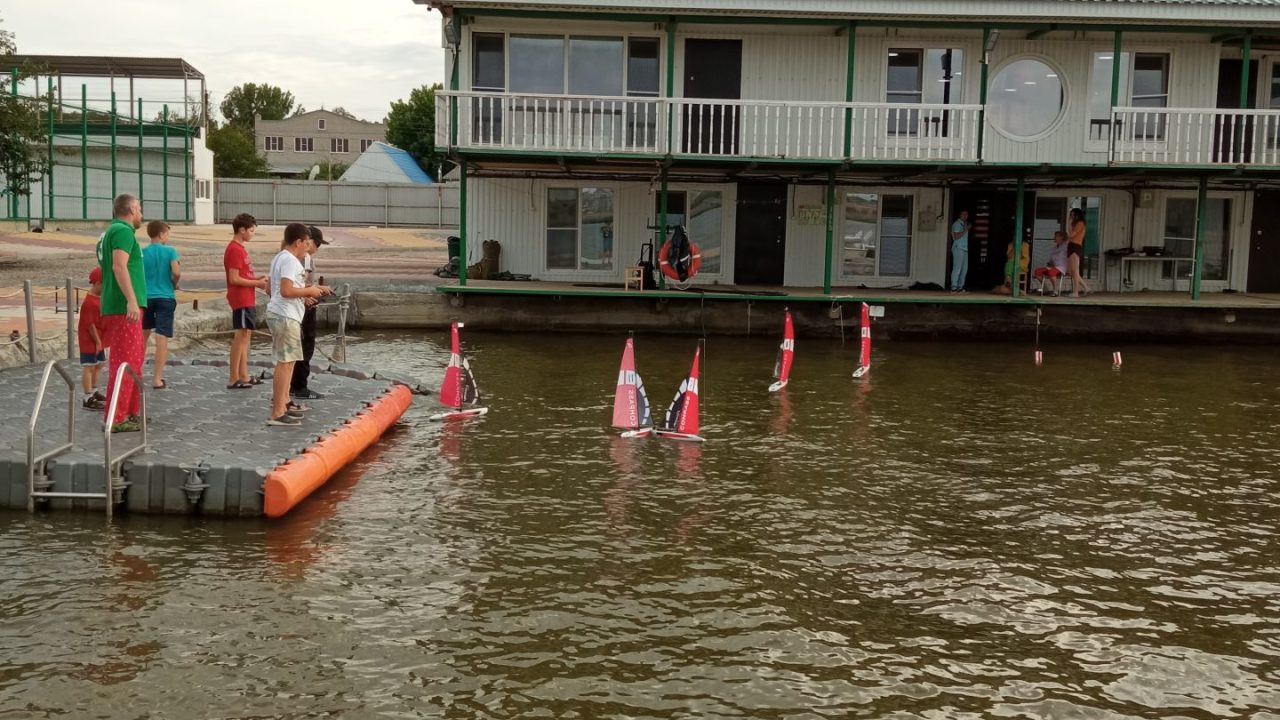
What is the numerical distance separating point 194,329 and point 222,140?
2797 inches

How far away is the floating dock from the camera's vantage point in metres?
8.10

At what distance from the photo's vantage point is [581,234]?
24.5 metres

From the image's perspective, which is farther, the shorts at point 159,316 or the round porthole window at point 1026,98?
the round porthole window at point 1026,98

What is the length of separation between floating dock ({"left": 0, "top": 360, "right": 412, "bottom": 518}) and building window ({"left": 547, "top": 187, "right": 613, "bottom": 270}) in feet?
44.4

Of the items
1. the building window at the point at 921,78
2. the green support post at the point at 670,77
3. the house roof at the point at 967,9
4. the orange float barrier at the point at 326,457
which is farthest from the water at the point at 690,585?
the building window at the point at 921,78

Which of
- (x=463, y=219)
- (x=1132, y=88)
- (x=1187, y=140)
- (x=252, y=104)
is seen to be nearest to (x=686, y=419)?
(x=463, y=219)

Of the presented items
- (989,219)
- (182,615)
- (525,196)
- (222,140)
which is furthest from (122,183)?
(222,140)

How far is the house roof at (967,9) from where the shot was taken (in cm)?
2111

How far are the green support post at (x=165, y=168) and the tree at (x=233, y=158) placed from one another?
132 ft

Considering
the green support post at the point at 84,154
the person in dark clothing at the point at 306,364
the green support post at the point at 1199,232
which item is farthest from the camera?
the green support post at the point at 84,154

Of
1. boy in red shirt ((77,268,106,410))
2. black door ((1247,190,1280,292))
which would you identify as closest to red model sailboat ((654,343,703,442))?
boy in red shirt ((77,268,106,410))

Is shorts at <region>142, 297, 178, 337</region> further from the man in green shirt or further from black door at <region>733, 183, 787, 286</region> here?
black door at <region>733, 183, 787, 286</region>

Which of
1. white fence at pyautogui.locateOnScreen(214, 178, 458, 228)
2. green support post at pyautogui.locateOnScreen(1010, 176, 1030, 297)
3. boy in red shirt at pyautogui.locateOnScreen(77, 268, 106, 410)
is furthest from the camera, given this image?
white fence at pyautogui.locateOnScreen(214, 178, 458, 228)

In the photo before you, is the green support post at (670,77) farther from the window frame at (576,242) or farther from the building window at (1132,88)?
the building window at (1132,88)
